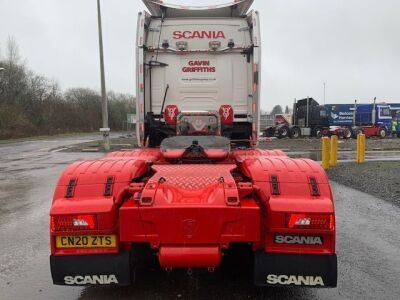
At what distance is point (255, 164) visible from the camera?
4.04 meters

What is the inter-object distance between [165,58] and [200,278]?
156 inches

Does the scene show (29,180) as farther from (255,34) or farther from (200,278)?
(200,278)

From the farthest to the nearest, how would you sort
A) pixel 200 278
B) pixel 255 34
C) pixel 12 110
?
1. pixel 12 110
2. pixel 255 34
3. pixel 200 278

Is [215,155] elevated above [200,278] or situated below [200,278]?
above

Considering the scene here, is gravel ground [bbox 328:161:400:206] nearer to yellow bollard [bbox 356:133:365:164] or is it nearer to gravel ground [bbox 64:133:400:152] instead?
yellow bollard [bbox 356:133:365:164]

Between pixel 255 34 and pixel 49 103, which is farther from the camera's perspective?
pixel 49 103

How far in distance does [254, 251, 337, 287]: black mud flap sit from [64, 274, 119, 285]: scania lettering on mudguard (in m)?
1.14

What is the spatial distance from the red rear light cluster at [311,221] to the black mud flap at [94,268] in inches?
52.7

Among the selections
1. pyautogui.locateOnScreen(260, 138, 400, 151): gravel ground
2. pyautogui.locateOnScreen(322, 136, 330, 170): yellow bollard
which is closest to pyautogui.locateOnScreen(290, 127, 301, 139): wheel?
pyautogui.locateOnScreen(260, 138, 400, 151): gravel ground

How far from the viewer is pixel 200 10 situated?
24.3ft

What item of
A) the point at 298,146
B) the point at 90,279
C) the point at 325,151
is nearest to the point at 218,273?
the point at 90,279

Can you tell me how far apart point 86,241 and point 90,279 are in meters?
0.31

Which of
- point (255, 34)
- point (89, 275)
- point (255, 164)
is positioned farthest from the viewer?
point (255, 34)

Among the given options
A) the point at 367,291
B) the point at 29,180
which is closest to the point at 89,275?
the point at 367,291
